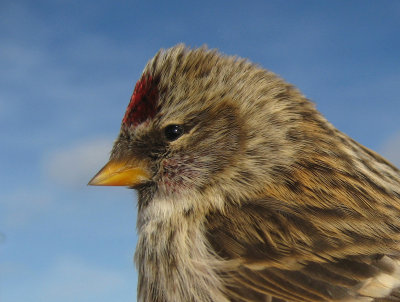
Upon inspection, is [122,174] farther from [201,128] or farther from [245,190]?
[245,190]

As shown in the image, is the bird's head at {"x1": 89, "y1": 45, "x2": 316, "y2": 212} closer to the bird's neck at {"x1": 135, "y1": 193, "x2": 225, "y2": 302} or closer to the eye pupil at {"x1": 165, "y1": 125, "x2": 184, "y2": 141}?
the eye pupil at {"x1": 165, "y1": 125, "x2": 184, "y2": 141}

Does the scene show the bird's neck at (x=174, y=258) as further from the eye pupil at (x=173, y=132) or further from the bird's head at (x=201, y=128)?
the eye pupil at (x=173, y=132)

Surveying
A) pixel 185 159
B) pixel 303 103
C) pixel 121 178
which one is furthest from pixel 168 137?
pixel 303 103

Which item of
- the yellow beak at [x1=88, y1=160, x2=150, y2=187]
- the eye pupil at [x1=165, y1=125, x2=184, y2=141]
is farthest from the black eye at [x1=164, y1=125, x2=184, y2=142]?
the yellow beak at [x1=88, y1=160, x2=150, y2=187]

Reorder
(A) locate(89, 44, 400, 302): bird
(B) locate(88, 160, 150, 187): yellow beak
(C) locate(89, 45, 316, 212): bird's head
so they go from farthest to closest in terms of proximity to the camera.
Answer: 1. (B) locate(88, 160, 150, 187): yellow beak
2. (C) locate(89, 45, 316, 212): bird's head
3. (A) locate(89, 44, 400, 302): bird


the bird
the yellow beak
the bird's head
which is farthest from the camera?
the yellow beak

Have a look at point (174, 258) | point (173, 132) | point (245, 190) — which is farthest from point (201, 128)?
point (174, 258)

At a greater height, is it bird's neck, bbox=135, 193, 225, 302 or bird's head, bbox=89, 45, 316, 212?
bird's head, bbox=89, 45, 316, 212

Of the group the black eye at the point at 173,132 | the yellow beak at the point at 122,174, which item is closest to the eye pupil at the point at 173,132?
the black eye at the point at 173,132

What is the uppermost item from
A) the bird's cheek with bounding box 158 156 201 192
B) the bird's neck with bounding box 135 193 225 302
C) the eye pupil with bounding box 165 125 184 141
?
the eye pupil with bounding box 165 125 184 141
